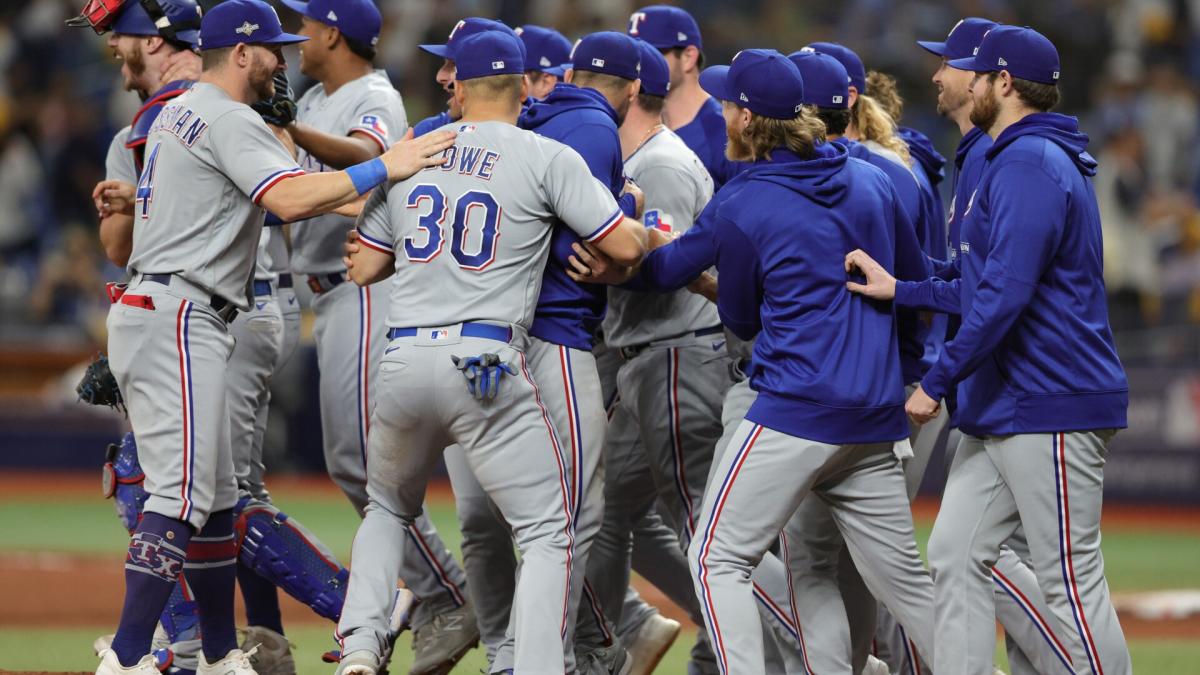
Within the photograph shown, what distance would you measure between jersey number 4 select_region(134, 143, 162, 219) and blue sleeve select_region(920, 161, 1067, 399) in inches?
111

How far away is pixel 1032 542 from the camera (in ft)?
16.1

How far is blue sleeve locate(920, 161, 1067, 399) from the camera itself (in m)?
4.78

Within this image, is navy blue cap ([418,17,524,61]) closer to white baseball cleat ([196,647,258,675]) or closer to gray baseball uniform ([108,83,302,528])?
gray baseball uniform ([108,83,302,528])

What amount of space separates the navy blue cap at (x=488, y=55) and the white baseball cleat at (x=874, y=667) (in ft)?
8.23

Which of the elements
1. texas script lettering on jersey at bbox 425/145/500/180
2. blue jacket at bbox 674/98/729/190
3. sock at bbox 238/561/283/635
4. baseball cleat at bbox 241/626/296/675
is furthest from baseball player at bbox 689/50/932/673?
sock at bbox 238/561/283/635

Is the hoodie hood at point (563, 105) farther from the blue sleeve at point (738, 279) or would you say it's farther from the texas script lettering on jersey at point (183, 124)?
the texas script lettering on jersey at point (183, 124)

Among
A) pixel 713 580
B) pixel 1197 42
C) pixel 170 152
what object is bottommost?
pixel 1197 42

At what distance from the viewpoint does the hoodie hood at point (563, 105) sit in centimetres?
561

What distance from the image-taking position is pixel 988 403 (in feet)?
16.5

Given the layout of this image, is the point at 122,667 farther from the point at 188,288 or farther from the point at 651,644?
the point at 651,644

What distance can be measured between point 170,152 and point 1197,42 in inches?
541

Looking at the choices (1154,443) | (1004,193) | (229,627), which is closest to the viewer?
(1004,193)

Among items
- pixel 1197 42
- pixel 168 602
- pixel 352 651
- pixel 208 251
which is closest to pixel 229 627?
pixel 168 602

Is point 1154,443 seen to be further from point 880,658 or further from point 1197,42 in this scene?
point 880,658
